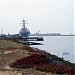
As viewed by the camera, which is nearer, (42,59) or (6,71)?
(6,71)

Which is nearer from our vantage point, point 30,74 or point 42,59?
point 30,74

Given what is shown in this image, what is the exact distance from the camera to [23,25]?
186375mm

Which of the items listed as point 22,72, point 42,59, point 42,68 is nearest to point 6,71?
point 22,72

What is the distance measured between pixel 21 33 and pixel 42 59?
14008cm

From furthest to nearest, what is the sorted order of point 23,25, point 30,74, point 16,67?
1. point 23,25
2. point 16,67
3. point 30,74

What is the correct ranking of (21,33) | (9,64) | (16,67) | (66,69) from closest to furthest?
(66,69)
(16,67)
(9,64)
(21,33)

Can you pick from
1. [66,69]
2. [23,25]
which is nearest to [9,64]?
[66,69]

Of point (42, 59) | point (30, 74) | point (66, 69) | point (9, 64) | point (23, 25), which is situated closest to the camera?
point (30, 74)

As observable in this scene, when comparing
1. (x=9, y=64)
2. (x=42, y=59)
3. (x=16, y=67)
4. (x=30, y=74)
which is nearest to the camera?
(x=30, y=74)

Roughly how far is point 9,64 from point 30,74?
5.40 m

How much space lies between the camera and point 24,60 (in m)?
27.1

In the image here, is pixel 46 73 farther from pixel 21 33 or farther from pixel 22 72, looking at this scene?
pixel 21 33

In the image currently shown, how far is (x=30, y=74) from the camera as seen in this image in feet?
69.2

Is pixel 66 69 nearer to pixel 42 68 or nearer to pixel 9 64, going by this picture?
pixel 42 68
